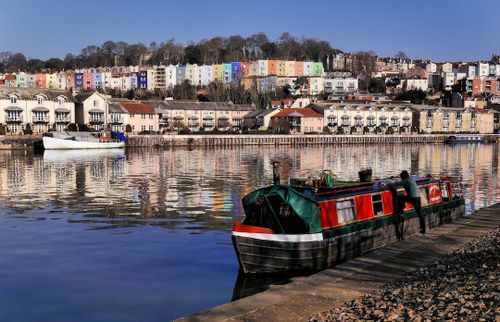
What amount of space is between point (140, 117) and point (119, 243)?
97431 millimetres

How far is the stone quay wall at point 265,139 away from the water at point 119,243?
188 ft

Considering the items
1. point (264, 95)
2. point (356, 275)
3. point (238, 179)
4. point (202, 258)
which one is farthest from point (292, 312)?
point (264, 95)

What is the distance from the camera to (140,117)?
117562 millimetres

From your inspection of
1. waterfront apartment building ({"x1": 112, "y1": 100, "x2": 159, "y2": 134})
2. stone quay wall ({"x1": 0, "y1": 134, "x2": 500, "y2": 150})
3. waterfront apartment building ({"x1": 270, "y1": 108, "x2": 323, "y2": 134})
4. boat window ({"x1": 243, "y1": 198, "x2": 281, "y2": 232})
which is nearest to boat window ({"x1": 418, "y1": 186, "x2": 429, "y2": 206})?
boat window ({"x1": 243, "y1": 198, "x2": 281, "y2": 232})

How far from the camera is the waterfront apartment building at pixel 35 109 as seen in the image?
101438 mm

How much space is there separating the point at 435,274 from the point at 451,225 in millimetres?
8928

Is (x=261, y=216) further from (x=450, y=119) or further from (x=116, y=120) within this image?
(x=450, y=119)

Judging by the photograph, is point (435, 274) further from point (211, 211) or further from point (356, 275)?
point (211, 211)

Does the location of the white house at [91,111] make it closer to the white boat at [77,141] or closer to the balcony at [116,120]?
the balcony at [116,120]

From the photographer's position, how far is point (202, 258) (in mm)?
20125

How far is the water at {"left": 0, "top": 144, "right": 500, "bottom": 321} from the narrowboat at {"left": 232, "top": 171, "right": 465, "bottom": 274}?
150 centimetres

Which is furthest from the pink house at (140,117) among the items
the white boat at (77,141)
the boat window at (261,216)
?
the boat window at (261,216)

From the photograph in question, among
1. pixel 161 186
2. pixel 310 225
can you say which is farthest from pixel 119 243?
pixel 161 186

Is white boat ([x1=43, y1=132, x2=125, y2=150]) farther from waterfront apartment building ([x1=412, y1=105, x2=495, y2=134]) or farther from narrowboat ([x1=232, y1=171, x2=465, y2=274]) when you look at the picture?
waterfront apartment building ([x1=412, y1=105, x2=495, y2=134])
